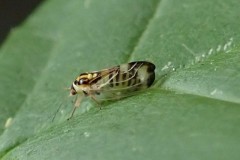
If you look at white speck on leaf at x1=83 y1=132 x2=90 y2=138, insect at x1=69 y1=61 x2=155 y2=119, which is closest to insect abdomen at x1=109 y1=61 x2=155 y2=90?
insect at x1=69 y1=61 x2=155 y2=119

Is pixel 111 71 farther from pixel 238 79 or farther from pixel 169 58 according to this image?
pixel 238 79

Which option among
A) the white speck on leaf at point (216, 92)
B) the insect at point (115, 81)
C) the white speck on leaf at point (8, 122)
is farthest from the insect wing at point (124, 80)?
the white speck on leaf at point (216, 92)

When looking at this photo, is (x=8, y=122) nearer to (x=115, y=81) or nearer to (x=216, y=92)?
(x=115, y=81)

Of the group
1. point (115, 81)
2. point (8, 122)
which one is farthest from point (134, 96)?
point (8, 122)

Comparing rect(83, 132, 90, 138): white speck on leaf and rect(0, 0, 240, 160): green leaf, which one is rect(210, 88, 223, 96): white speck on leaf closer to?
rect(0, 0, 240, 160): green leaf

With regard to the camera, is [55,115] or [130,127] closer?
[130,127]

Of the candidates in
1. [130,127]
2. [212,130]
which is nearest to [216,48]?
[130,127]

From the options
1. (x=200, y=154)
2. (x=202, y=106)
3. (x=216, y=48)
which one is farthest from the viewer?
(x=216, y=48)
